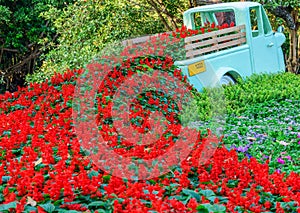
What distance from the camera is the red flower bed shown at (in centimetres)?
324

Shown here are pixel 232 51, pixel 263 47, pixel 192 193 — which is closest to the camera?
pixel 192 193

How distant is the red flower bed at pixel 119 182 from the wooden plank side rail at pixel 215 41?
9.77 ft

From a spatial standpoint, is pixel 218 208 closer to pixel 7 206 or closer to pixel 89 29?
pixel 7 206

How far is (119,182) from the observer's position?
3.53 metres

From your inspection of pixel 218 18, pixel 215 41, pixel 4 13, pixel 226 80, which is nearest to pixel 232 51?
pixel 215 41

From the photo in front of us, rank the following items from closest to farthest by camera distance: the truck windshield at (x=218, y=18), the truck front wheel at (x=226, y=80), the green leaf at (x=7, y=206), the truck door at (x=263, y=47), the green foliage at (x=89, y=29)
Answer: the green leaf at (x=7, y=206)
the truck front wheel at (x=226, y=80)
the truck door at (x=263, y=47)
the truck windshield at (x=218, y=18)
the green foliage at (x=89, y=29)

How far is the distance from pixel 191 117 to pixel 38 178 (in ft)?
9.73

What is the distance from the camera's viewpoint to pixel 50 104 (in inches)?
257

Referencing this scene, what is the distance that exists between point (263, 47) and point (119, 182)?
6.24 m

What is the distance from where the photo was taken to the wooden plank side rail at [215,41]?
805 cm

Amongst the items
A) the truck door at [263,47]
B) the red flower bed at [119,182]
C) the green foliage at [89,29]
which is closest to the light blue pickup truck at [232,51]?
the truck door at [263,47]

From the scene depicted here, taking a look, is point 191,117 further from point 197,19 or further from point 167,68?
point 197,19

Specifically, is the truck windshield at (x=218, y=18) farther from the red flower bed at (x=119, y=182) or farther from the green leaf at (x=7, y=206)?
the green leaf at (x=7, y=206)

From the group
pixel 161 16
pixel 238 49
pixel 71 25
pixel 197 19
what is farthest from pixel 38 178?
pixel 197 19
